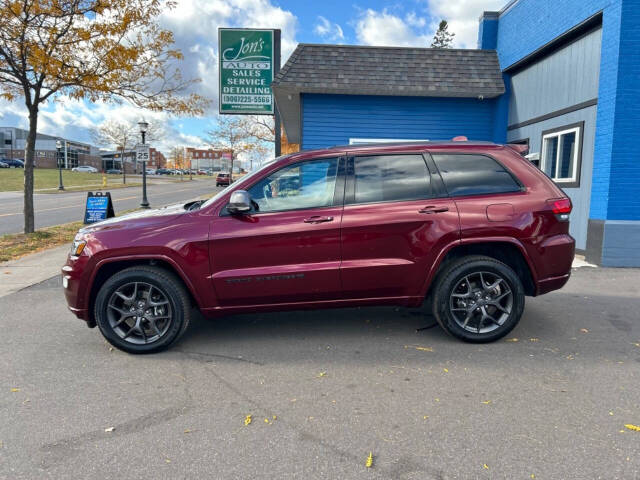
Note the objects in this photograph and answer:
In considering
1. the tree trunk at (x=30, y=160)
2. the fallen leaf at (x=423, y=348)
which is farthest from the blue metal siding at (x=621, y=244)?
the tree trunk at (x=30, y=160)

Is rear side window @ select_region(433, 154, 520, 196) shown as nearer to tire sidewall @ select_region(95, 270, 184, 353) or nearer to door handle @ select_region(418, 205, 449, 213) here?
door handle @ select_region(418, 205, 449, 213)

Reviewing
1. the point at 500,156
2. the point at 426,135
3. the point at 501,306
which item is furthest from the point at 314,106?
the point at 501,306

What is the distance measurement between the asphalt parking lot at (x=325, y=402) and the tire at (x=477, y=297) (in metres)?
0.16

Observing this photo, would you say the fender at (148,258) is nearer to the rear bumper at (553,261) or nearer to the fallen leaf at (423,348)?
Result: the fallen leaf at (423,348)

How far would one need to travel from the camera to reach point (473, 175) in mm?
4227

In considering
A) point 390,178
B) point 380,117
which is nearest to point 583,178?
point 380,117

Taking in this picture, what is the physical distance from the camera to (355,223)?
3975 millimetres

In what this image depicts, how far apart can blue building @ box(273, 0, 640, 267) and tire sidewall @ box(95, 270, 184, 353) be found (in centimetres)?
718

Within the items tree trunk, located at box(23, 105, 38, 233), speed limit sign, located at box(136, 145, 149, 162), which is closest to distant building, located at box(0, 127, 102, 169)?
speed limit sign, located at box(136, 145, 149, 162)

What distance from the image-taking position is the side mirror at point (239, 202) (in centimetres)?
382

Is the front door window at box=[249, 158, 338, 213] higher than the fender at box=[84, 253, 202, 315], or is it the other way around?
the front door window at box=[249, 158, 338, 213]

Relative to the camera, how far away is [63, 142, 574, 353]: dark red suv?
3914mm

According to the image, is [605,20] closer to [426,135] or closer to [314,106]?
[426,135]

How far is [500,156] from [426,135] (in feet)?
24.8
